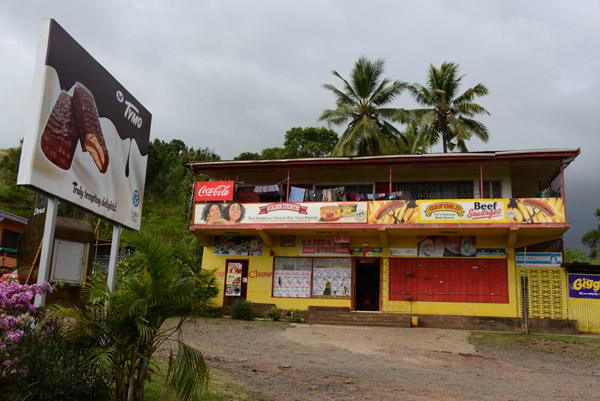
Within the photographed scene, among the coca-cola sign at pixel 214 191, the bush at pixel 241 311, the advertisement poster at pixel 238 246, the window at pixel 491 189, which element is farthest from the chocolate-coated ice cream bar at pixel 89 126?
the window at pixel 491 189

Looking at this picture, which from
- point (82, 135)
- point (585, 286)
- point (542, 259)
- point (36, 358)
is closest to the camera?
point (36, 358)

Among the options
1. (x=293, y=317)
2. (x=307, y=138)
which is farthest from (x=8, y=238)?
(x=307, y=138)

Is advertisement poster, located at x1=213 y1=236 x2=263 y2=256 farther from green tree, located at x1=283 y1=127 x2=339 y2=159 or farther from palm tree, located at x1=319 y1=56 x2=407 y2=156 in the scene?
green tree, located at x1=283 y1=127 x2=339 y2=159

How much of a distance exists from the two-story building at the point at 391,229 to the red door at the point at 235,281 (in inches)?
1.7

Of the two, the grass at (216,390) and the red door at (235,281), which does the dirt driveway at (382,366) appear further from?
the red door at (235,281)

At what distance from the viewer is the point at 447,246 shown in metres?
19.8

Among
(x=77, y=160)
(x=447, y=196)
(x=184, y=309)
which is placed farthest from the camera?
(x=447, y=196)

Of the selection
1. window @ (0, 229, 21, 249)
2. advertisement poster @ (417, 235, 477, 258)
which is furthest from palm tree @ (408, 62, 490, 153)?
window @ (0, 229, 21, 249)

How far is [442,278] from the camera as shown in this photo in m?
19.6

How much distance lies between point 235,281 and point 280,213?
372 cm

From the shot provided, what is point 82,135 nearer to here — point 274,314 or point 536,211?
point 274,314

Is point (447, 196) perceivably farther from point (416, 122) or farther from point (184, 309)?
point (184, 309)

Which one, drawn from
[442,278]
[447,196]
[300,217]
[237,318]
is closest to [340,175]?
[300,217]

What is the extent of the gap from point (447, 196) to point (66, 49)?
17.0 metres
